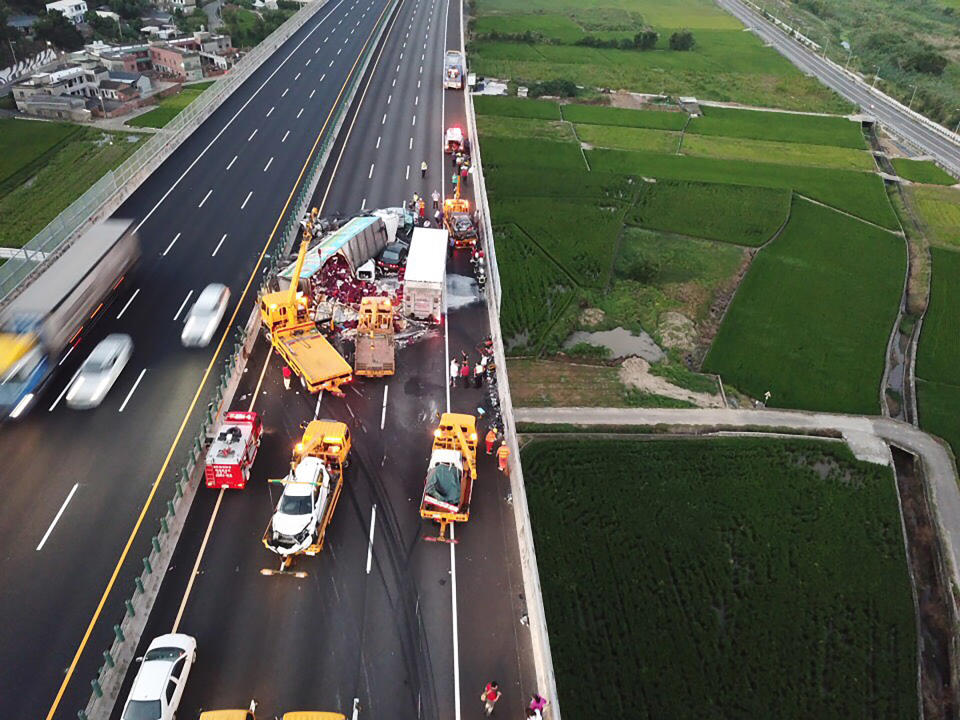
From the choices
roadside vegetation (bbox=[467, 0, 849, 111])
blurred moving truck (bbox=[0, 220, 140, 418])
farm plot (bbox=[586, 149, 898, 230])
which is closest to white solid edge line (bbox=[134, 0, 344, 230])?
blurred moving truck (bbox=[0, 220, 140, 418])

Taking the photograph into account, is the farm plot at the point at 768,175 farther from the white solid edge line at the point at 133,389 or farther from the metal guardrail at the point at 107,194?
the white solid edge line at the point at 133,389

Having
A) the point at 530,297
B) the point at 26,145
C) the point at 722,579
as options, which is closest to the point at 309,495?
the point at 722,579

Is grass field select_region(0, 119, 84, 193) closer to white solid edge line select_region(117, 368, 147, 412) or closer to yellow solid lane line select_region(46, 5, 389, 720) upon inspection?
yellow solid lane line select_region(46, 5, 389, 720)

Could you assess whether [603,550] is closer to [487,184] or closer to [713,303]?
[713,303]

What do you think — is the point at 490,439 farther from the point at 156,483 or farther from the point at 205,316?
the point at 205,316

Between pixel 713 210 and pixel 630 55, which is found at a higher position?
pixel 630 55

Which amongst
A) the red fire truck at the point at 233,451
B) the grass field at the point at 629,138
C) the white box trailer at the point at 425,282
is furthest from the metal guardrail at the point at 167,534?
the grass field at the point at 629,138
